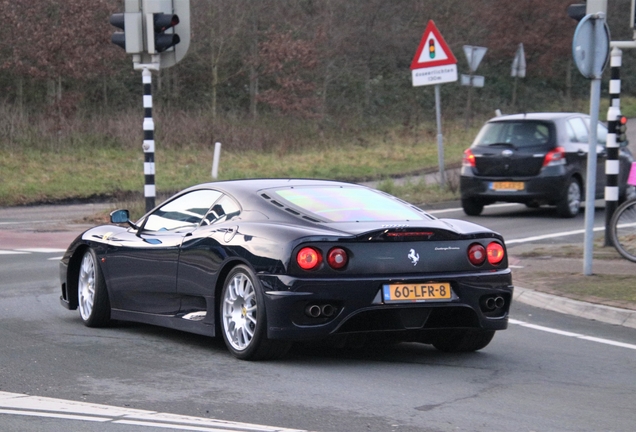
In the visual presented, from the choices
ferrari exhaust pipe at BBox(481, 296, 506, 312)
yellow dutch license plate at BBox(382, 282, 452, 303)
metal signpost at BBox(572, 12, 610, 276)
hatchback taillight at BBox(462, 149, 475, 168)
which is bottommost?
ferrari exhaust pipe at BBox(481, 296, 506, 312)

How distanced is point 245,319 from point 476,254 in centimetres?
158

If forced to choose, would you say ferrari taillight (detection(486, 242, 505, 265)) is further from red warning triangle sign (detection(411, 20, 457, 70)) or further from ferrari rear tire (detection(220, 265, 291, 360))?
red warning triangle sign (detection(411, 20, 457, 70))

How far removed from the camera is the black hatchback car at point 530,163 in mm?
18625

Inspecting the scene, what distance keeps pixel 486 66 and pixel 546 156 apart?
34.9 meters

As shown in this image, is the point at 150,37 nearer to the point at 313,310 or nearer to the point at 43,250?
the point at 43,250

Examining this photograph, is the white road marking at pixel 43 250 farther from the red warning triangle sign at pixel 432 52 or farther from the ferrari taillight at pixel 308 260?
the red warning triangle sign at pixel 432 52

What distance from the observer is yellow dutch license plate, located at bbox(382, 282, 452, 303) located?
7.17 metres

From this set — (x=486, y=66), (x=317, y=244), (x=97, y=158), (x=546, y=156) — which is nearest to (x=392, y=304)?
(x=317, y=244)

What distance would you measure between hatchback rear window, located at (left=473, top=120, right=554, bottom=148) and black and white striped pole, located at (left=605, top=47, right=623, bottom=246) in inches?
191

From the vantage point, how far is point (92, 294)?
908 cm

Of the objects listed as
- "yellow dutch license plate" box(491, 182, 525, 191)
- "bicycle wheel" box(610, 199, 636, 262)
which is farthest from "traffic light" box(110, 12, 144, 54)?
"bicycle wheel" box(610, 199, 636, 262)

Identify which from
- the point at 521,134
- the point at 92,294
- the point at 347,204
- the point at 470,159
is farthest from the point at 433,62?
the point at 347,204

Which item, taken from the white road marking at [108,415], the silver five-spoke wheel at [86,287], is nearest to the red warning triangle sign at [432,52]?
the silver five-spoke wheel at [86,287]

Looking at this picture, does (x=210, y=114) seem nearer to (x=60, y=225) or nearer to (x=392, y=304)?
(x=60, y=225)
